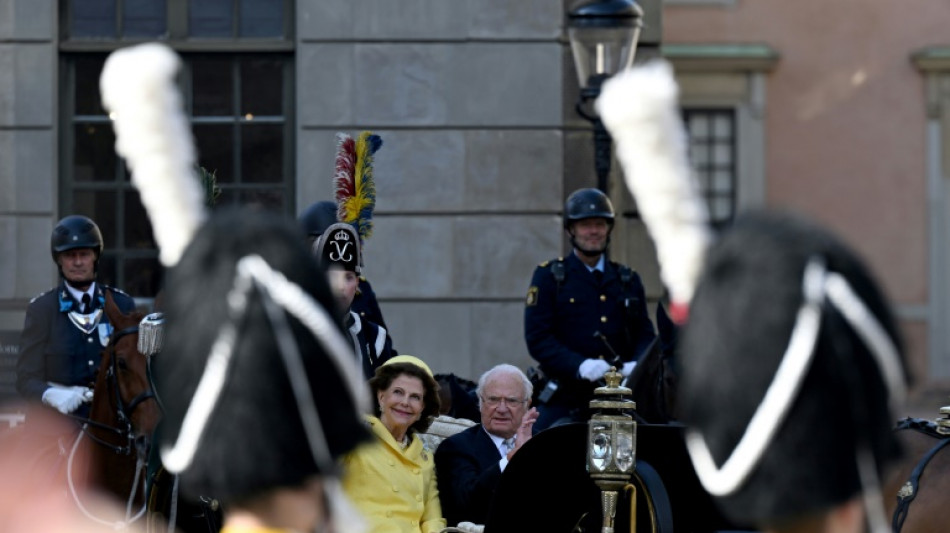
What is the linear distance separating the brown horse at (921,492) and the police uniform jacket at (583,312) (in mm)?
2933

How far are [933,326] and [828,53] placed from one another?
3.49 metres

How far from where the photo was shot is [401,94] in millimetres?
13914

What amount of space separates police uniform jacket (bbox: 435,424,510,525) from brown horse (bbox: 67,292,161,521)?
5.31 ft

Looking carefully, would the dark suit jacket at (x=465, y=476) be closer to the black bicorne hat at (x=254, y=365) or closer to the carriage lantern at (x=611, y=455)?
the carriage lantern at (x=611, y=455)

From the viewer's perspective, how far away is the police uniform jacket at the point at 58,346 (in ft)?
34.4

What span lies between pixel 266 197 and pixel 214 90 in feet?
2.61

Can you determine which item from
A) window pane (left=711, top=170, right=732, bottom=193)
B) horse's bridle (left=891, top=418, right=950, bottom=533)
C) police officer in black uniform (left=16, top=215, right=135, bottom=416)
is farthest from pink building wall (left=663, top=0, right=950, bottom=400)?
horse's bridle (left=891, top=418, right=950, bottom=533)

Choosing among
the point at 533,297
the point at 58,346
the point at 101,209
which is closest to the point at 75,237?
the point at 58,346

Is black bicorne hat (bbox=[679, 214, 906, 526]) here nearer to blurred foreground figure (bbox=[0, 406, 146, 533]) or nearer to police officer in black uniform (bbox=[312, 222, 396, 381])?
police officer in black uniform (bbox=[312, 222, 396, 381])

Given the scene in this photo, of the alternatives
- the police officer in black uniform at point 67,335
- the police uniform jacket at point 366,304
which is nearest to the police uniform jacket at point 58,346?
the police officer in black uniform at point 67,335

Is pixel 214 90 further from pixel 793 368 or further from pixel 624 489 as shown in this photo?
pixel 793 368

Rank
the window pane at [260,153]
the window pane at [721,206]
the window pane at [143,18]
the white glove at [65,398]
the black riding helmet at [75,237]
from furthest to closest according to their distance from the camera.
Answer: the window pane at [721,206] → the window pane at [260,153] → the window pane at [143,18] → the black riding helmet at [75,237] → the white glove at [65,398]

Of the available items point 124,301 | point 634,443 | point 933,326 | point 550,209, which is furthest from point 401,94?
point 933,326

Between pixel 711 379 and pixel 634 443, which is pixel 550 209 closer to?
pixel 634 443
